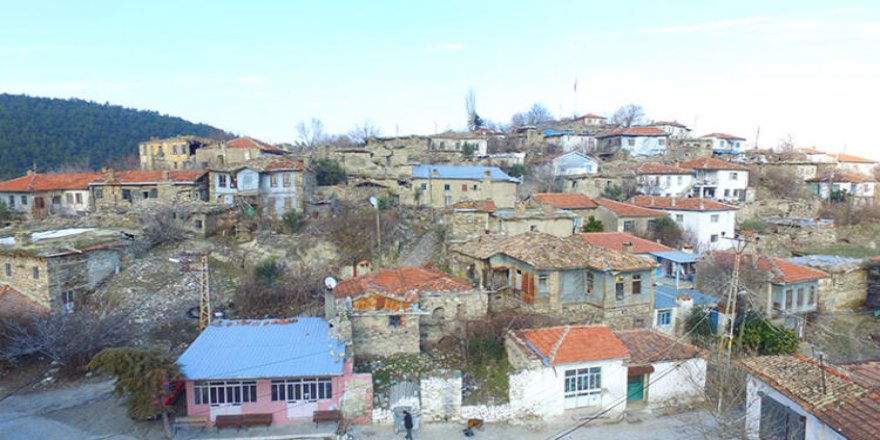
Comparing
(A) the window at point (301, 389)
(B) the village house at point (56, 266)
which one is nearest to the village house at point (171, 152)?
(B) the village house at point (56, 266)

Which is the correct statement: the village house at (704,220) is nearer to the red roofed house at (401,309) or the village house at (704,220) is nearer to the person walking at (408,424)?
the red roofed house at (401,309)

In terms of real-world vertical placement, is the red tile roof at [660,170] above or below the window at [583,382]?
above

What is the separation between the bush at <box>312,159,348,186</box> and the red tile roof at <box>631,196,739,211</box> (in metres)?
20.6

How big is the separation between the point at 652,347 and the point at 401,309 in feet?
28.0

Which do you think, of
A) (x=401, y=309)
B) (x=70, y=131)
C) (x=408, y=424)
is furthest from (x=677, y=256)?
(x=70, y=131)

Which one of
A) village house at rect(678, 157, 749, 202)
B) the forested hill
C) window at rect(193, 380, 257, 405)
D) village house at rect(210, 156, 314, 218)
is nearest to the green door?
window at rect(193, 380, 257, 405)

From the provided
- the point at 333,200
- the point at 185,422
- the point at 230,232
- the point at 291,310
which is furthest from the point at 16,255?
the point at 333,200

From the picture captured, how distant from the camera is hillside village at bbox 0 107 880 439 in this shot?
48.6 ft

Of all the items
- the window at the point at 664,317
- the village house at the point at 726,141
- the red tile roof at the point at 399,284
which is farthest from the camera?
the village house at the point at 726,141

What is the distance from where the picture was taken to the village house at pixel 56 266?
2127 centimetres

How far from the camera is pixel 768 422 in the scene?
12203 millimetres

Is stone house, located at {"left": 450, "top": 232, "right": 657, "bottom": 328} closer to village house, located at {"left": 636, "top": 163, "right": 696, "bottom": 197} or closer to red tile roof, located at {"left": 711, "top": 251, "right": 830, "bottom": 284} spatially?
red tile roof, located at {"left": 711, "top": 251, "right": 830, "bottom": 284}

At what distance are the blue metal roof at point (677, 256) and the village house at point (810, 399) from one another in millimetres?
12037

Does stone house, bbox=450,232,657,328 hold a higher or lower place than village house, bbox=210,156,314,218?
lower
